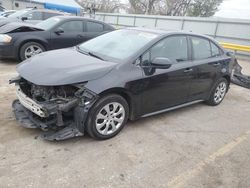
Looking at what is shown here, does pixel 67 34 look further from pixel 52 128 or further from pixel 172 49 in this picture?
pixel 52 128

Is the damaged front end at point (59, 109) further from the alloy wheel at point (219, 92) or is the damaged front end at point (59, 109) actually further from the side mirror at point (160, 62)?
the alloy wheel at point (219, 92)

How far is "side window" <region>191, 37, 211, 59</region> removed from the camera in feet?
15.3

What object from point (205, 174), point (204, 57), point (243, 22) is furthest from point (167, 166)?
point (243, 22)

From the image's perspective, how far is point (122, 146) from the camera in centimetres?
346

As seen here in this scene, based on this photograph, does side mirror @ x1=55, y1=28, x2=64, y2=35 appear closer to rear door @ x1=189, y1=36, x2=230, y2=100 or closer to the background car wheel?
the background car wheel

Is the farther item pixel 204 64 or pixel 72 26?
pixel 72 26

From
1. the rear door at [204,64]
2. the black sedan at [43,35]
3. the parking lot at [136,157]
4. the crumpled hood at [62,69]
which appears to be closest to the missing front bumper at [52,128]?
the parking lot at [136,157]

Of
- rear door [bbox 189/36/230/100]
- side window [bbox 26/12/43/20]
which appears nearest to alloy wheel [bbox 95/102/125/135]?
rear door [bbox 189/36/230/100]

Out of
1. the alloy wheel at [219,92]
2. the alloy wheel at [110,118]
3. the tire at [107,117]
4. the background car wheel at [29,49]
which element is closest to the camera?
the tire at [107,117]

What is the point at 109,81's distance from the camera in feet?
11.0

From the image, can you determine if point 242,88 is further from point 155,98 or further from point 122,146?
point 122,146

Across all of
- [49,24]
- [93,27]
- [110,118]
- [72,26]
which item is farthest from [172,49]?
[49,24]

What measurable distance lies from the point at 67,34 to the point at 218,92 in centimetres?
468

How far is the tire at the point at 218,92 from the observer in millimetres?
5325
